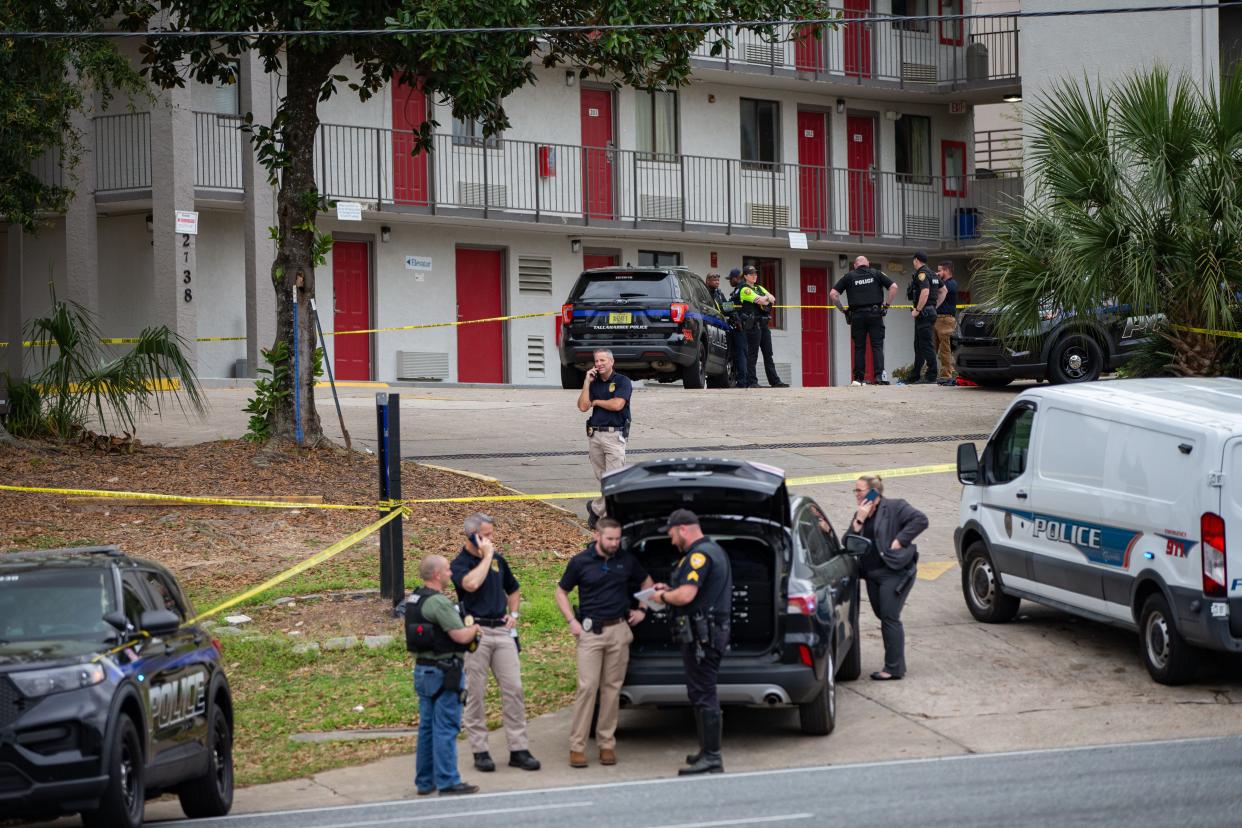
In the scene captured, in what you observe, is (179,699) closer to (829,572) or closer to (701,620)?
(701,620)

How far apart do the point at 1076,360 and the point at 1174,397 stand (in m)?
13.3

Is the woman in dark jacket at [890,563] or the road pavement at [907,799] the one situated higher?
the woman in dark jacket at [890,563]

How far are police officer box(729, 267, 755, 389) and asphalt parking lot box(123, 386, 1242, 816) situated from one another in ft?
15.4

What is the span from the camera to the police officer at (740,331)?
29.5 metres

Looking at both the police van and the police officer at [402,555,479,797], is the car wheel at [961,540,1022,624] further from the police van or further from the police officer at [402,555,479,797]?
the police officer at [402,555,479,797]

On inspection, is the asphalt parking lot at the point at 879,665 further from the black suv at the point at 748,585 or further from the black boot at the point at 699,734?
the black suv at the point at 748,585

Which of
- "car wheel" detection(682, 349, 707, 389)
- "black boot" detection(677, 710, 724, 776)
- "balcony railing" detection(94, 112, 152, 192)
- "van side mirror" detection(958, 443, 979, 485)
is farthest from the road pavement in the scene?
"balcony railing" detection(94, 112, 152, 192)

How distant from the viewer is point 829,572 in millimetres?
12336

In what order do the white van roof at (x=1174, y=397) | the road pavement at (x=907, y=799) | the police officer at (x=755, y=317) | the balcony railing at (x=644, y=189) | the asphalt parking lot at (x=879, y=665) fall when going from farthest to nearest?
the balcony railing at (x=644, y=189) → the police officer at (x=755, y=317) → the white van roof at (x=1174, y=397) → the asphalt parking lot at (x=879, y=665) → the road pavement at (x=907, y=799)

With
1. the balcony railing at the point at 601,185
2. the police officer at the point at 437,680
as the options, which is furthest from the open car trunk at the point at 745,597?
the balcony railing at the point at 601,185

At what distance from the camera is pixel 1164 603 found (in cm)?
1262

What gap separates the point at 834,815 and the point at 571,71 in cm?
2697

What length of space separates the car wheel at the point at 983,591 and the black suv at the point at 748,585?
3167 mm

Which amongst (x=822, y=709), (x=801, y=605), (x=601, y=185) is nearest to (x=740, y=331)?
(x=601, y=185)
